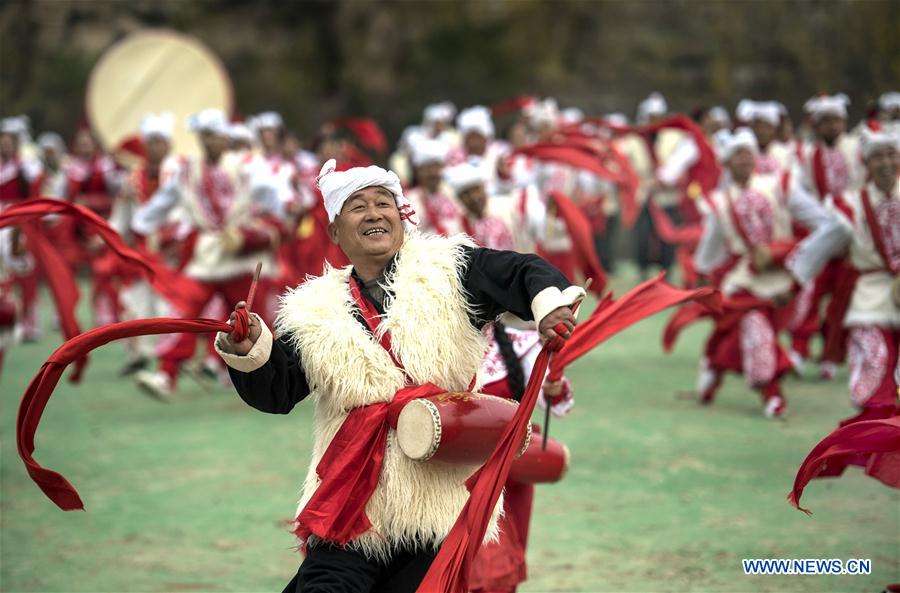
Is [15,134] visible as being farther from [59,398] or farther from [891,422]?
[891,422]

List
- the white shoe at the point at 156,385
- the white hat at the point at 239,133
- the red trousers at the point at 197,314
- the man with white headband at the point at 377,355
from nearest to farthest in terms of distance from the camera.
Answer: the man with white headband at the point at 377,355
the white shoe at the point at 156,385
the red trousers at the point at 197,314
the white hat at the point at 239,133

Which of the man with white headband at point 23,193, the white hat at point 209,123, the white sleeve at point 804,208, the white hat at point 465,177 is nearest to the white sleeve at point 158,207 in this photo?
the white hat at point 209,123

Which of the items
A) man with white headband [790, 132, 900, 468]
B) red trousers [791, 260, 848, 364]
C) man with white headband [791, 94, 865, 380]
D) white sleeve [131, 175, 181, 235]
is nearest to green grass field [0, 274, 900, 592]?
red trousers [791, 260, 848, 364]

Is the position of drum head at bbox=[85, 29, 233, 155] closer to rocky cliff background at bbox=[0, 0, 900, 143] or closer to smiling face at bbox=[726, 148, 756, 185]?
rocky cliff background at bbox=[0, 0, 900, 143]

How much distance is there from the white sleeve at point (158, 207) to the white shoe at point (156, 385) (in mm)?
1071

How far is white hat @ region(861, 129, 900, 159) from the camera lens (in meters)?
6.15

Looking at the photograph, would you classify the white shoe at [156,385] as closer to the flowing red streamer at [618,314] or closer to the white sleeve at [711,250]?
the white sleeve at [711,250]

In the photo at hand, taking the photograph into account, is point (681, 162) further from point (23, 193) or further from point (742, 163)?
point (23, 193)

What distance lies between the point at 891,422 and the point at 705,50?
62.3ft

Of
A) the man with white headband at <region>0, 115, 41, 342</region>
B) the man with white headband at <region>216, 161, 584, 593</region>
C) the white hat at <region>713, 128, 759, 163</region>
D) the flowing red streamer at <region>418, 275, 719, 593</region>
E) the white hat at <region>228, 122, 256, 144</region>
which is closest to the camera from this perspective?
the flowing red streamer at <region>418, 275, 719, 593</region>

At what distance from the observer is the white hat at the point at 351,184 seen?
376 centimetres

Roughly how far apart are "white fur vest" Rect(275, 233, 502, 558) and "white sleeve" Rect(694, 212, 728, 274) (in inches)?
210

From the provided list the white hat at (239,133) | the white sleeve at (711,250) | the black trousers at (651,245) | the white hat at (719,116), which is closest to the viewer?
the white sleeve at (711,250)

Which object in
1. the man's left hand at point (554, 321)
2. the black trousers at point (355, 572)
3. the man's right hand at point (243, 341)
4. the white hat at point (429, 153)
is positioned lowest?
the black trousers at point (355, 572)
